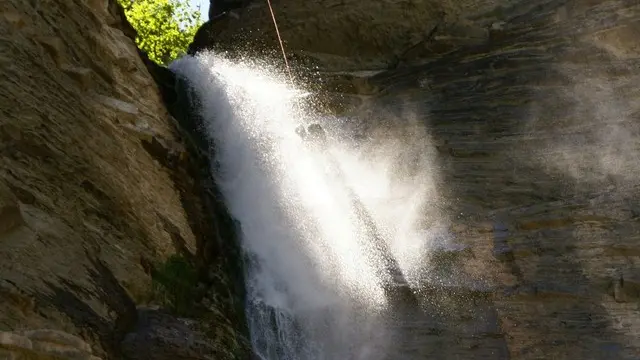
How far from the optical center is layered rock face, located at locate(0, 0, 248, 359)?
6.69m

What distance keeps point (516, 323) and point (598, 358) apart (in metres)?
1.17

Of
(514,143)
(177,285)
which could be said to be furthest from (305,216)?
(177,285)

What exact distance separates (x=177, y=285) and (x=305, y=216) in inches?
178

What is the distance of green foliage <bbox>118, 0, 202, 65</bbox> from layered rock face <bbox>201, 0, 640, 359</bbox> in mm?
11327

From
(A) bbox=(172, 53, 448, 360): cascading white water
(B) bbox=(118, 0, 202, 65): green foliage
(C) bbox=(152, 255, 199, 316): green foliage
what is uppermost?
(B) bbox=(118, 0, 202, 65): green foliage

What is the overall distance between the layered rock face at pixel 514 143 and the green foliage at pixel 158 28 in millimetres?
11327

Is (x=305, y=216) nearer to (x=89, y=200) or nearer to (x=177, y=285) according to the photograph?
(x=177, y=285)

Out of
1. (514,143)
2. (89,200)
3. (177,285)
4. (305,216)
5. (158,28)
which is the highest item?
(158,28)

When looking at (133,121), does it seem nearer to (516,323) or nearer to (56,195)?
(56,195)

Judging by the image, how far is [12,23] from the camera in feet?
28.7

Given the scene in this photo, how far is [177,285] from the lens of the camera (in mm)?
8906

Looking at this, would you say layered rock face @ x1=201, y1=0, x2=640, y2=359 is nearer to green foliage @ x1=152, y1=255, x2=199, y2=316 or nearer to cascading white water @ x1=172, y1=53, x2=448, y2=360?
cascading white water @ x1=172, y1=53, x2=448, y2=360

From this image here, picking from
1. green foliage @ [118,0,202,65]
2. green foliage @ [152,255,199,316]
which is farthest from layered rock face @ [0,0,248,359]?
green foliage @ [118,0,202,65]

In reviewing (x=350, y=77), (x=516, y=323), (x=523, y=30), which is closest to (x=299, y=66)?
(x=350, y=77)
